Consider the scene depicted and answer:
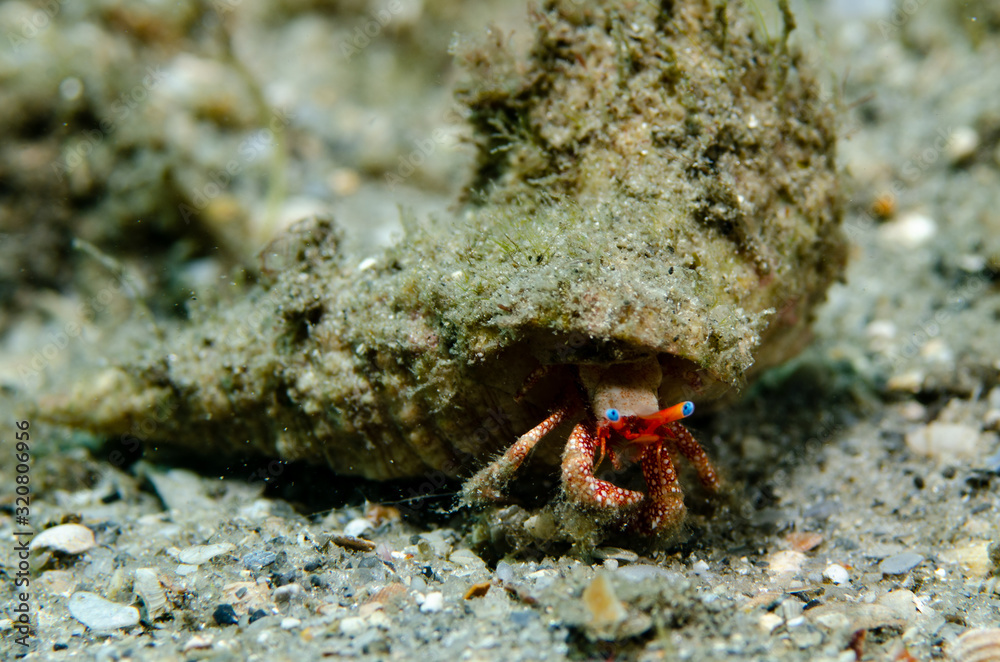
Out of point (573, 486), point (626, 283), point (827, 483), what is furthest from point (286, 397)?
point (827, 483)

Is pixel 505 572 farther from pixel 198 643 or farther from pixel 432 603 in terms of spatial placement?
pixel 198 643

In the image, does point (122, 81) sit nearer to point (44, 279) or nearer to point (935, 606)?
point (44, 279)

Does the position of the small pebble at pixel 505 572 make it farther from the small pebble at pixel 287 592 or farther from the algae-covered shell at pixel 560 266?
the small pebble at pixel 287 592

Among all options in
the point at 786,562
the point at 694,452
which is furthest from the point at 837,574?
the point at 694,452

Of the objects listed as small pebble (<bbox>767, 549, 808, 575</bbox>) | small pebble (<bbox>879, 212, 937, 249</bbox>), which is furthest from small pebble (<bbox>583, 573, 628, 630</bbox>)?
small pebble (<bbox>879, 212, 937, 249</bbox>)

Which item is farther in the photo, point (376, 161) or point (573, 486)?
point (376, 161)

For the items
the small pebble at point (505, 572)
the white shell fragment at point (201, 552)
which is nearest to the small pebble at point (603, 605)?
the small pebble at point (505, 572)
